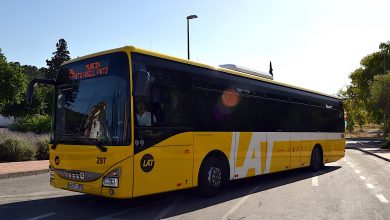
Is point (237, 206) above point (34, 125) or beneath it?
beneath

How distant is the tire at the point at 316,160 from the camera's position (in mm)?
16297

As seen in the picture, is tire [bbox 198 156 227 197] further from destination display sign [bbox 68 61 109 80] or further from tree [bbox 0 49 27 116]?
tree [bbox 0 49 27 116]

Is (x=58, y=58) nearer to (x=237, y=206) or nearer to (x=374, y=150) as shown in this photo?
(x=374, y=150)

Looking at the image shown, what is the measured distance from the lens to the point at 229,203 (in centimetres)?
953

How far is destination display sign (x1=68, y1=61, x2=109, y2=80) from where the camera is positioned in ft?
27.7

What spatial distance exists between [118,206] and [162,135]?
180 centimetres

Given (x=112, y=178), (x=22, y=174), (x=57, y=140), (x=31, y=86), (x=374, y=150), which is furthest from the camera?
(x=374, y=150)

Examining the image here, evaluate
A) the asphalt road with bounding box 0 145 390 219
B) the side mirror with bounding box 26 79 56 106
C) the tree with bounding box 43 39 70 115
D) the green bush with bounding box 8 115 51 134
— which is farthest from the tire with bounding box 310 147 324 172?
the tree with bounding box 43 39 70 115

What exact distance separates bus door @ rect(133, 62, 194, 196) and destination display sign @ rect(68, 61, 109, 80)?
2.66ft

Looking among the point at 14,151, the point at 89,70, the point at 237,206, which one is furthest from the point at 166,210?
the point at 14,151

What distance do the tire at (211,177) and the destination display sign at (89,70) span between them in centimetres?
324

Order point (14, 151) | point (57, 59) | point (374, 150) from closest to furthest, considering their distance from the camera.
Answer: point (14, 151)
point (374, 150)
point (57, 59)

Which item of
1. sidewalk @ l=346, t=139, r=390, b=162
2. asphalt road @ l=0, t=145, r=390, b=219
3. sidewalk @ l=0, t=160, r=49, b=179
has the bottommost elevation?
asphalt road @ l=0, t=145, r=390, b=219

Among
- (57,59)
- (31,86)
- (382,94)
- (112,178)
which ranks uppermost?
(57,59)
